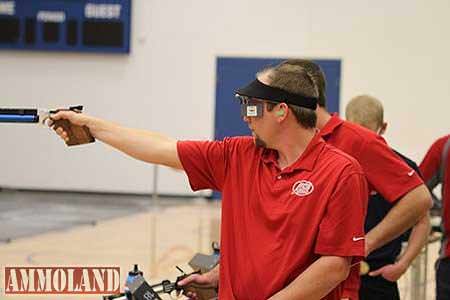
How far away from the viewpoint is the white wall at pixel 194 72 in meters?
17.3

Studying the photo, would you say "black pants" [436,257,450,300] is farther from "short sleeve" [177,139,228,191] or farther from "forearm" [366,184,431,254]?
"short sleeve" [177,139,228,191]

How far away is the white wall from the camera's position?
17.3 metres

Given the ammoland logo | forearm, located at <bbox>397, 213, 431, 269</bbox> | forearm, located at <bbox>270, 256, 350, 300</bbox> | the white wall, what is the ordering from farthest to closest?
the white wall → forearm, located at <bbox>397, 213, 431, 269</bbox> → the ammoland logo → forearm, located at <bbox>270, 256, 350, 300</bbox>

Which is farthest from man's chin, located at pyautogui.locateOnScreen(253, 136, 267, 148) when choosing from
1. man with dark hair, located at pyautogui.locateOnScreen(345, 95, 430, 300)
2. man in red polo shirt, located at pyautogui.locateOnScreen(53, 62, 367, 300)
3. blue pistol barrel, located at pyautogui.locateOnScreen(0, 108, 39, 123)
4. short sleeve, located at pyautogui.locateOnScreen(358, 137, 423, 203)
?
man with dark hair, located at pyautogui.locateOnScreen(345, 95, 430, 300)

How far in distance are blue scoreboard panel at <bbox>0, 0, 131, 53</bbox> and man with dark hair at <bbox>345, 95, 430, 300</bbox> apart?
13.8 metres

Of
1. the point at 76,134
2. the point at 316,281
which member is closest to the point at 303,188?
the point at 316,281

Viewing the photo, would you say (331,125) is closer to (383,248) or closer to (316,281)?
(383,248)

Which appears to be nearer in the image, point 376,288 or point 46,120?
point 46,120

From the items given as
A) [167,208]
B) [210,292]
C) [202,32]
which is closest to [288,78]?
[210,292]

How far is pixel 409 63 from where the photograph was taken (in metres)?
17.3

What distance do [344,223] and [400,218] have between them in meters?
1.19

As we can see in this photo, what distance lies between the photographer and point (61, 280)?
11.4 ft

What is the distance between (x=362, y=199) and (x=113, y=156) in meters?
15.6

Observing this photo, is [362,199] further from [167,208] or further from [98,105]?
[98,105]
